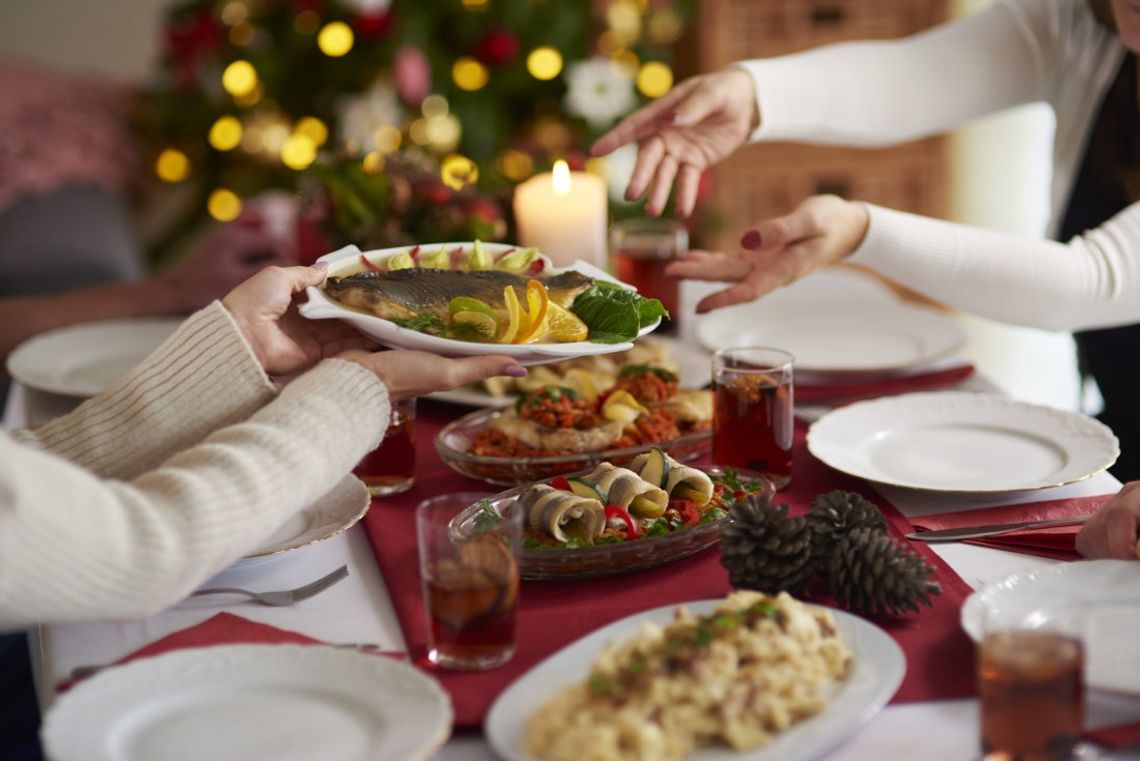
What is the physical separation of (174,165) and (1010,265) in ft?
9.18

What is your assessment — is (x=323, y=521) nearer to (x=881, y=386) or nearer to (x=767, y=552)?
(x=767, y=552)

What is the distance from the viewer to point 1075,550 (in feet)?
4.03

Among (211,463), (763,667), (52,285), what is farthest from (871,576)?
(52,285)

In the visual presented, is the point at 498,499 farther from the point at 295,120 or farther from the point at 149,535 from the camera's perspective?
the point at 295,120

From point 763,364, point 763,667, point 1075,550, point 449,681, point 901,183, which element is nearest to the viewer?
point 763,667

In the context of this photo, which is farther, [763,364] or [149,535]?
[763,364]

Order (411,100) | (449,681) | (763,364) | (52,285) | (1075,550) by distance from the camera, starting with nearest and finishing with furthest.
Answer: (449,681) → (1075,550) → (763,364) → (52,285) → (411,100)

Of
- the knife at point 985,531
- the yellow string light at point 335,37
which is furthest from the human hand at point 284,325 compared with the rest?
the yellow string light at point 335,37

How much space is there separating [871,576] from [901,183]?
3.18 meters

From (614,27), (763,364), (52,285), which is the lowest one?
(52,285)

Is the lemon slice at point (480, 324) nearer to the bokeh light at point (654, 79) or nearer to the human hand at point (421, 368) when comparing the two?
the human hand at point (421, 368)

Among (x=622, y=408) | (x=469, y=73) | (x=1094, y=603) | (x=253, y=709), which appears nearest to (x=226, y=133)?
(x=469, y=73)

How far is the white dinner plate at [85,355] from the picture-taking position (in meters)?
1.83

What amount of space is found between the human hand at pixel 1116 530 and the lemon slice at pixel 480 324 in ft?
1.94
